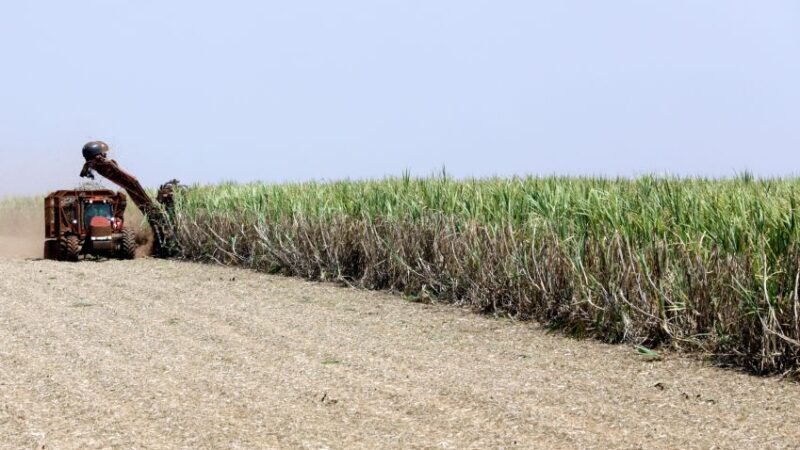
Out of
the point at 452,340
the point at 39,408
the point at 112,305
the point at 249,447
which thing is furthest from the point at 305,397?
the point at 112,305

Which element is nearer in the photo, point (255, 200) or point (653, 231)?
point (653, 231)

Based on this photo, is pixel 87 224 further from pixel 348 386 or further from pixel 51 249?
pixel 348 386

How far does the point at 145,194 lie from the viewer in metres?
20.6

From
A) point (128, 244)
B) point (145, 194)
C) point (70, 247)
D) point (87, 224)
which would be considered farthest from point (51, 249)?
point (145, 194)

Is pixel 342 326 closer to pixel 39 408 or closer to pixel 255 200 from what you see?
pixel 39 408

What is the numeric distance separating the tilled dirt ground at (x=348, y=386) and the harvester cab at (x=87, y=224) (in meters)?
6.70

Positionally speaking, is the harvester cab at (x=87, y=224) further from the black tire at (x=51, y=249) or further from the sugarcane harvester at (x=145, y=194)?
the sugarcane harvester at (x=145, y=194)

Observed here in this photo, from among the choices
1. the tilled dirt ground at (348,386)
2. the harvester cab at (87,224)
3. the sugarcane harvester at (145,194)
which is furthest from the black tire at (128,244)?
the tilled dirt ground at (348,386)

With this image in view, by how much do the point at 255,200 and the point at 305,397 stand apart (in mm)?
11489

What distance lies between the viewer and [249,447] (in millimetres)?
6371

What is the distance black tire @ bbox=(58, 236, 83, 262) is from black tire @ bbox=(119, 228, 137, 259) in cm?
84

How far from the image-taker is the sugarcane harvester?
787 inches

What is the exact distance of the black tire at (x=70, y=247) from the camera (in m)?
19.1

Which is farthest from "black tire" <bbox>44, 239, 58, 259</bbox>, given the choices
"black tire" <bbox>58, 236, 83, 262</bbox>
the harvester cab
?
"black tire" <bbox>58, 236, 83, 262</bbox>
